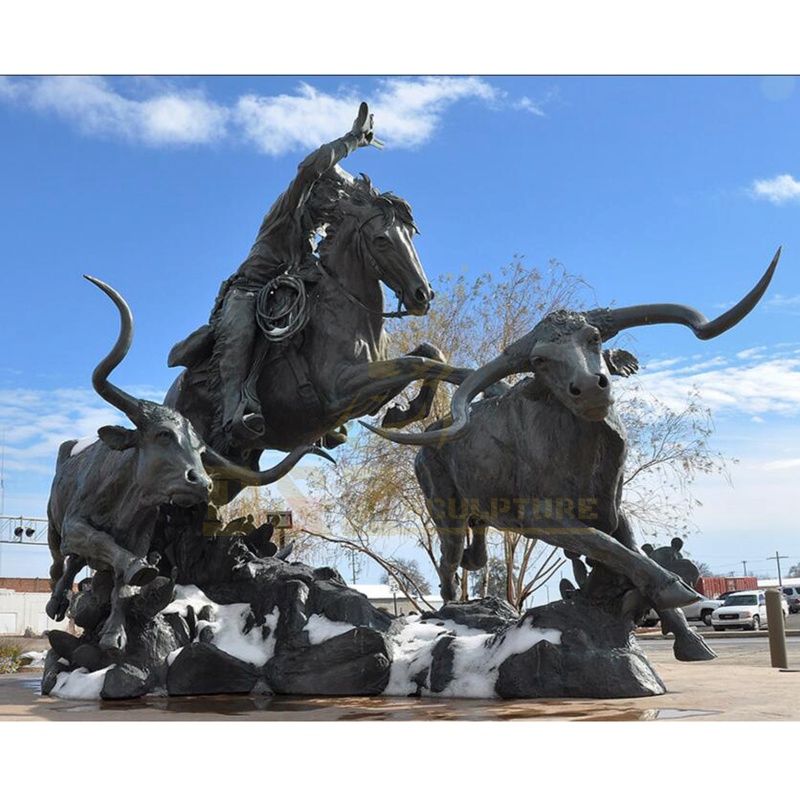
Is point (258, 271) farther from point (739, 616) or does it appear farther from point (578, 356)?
point (739, 616)

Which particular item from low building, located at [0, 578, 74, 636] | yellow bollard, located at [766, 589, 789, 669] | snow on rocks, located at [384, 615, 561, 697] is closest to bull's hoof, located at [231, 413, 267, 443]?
snow on rocks, located at [384, 615, 561, 697]

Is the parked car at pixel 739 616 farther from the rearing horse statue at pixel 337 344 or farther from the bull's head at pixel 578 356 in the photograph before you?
the bull's head at pixel 578 356

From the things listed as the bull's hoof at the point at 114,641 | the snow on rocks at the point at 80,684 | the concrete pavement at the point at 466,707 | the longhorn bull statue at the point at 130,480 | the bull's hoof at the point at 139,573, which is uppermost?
the longhorn bull statue at the point at 130,480

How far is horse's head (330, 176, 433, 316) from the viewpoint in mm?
7414

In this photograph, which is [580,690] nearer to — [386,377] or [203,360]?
[386,377]

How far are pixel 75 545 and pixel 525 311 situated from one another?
547 inches

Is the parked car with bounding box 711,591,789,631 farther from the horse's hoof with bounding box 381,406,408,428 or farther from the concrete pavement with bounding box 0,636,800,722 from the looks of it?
the horse's hoof with bounding box 381,406,408,428

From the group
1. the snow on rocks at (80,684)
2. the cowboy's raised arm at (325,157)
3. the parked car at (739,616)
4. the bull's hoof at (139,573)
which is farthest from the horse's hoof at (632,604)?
the parked car at (739,616)

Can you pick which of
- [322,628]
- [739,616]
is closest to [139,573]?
[322,628]

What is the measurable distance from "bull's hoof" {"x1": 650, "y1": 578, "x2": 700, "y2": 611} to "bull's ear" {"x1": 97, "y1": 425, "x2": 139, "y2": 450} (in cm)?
378

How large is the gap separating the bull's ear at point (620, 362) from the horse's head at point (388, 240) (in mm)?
1545

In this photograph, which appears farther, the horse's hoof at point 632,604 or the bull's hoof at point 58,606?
the bull's hoof at point 58,606

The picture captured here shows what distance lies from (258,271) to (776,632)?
567 centimetres

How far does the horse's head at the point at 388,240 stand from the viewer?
24.3ft
